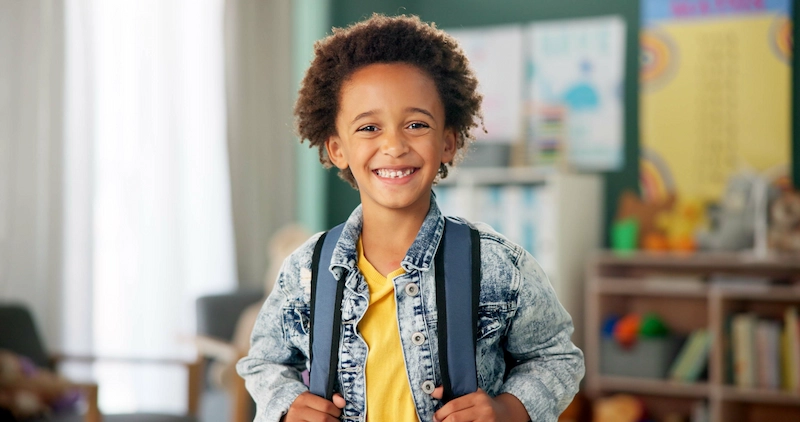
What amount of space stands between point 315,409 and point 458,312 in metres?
0.20

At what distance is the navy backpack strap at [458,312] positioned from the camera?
101 centimetres

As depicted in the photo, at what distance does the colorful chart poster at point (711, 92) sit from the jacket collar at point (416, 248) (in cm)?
347

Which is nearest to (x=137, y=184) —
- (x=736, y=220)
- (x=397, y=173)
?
(x=736, y=220)

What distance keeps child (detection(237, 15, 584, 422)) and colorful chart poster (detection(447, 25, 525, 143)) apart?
11.9 feet

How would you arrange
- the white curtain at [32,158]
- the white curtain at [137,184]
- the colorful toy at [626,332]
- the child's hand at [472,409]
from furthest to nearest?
the colorful toy at [626,332], the white curtain at [137,184], the white curtain at [32,158], the child's hand at [472,409]

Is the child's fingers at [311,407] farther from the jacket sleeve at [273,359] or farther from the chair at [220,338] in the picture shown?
the chair at [220,338]

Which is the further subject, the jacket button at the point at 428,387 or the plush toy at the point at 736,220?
the plush toy at the point at 736,220

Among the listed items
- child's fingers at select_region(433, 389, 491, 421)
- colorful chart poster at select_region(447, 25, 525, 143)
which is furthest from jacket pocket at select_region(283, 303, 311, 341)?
colorful chart poster at select_region(447, 25, 525, 143)

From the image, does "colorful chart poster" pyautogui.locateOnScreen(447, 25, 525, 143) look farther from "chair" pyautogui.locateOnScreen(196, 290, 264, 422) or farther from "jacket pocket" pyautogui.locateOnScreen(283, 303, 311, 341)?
"jacket pocket" pyautogui.locateOnScreen(283, 303, 311, 341)

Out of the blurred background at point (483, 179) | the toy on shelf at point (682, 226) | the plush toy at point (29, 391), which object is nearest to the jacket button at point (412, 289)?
the plush toy at point (29, 391)

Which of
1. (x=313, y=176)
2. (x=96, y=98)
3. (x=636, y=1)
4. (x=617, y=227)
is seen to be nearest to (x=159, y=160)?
(x=96, y=98)

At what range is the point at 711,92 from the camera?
425 cm

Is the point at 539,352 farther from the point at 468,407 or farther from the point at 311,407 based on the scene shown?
the point at 311,407

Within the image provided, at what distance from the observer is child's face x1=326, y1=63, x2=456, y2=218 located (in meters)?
1.04
